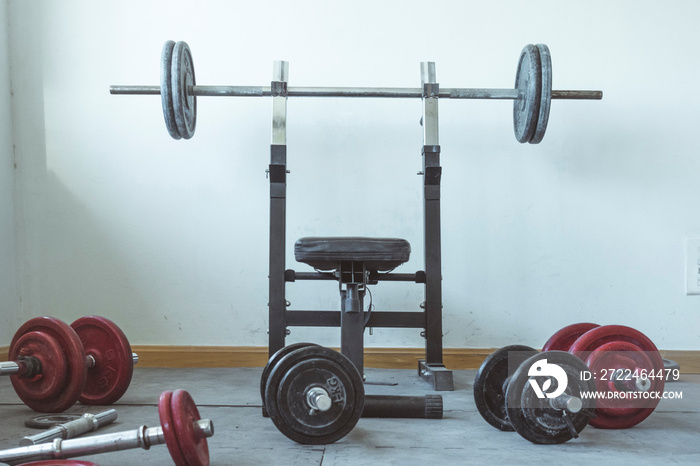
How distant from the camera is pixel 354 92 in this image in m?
2.25

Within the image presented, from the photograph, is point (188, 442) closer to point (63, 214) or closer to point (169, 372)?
point (169, 372)

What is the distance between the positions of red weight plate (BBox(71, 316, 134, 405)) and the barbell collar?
2.80ft

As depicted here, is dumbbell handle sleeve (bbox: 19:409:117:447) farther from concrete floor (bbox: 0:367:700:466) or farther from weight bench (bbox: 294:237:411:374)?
weight bench (bbox: 294:237:411:374)

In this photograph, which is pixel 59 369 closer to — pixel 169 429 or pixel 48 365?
pixel 48 365

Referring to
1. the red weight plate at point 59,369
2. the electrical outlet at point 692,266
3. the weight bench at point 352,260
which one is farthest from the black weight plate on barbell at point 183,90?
the electrical outlet at point 692,266

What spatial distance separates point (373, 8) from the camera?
2623mm

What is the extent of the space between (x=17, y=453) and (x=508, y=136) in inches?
82.0

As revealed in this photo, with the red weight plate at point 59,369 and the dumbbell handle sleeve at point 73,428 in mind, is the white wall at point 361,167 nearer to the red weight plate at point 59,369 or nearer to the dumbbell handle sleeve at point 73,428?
the red weight plate at point 59,369

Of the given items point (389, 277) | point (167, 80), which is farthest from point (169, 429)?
point (167, 80)

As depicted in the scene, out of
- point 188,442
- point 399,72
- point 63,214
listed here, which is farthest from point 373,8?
point 188,442

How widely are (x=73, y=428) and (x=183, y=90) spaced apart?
3.96ft

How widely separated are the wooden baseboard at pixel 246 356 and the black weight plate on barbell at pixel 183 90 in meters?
0.90

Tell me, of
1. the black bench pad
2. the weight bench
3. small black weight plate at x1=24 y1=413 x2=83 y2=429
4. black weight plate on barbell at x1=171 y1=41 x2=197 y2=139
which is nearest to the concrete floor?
small black weight plate at x1=24 y1=413 x2=83 y2=429

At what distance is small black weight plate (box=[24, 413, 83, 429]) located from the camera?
158cm
